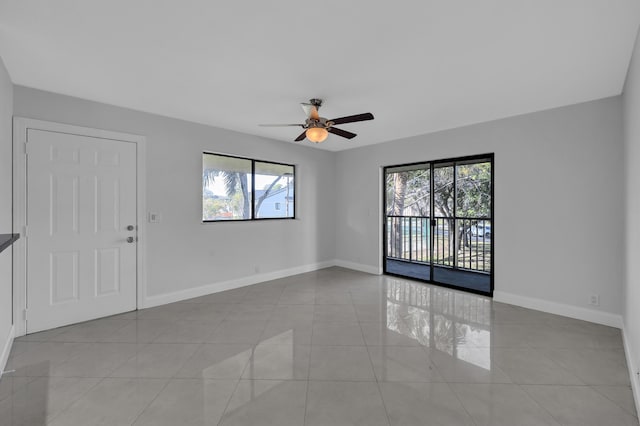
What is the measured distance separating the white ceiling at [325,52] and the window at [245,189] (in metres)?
1.20

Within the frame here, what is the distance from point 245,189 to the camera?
4.91 m

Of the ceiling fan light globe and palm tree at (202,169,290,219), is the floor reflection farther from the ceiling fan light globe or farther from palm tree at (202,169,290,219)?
palm tree at (202,169,290,219)

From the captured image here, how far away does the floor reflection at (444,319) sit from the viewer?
2728mm

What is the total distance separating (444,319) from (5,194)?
4.55 m

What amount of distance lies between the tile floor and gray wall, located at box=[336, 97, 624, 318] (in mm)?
437

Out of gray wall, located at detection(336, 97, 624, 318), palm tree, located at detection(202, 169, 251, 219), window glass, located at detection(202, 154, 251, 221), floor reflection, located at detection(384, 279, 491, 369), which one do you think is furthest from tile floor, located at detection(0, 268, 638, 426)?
palm tree, located at detection(202, 169, 251, 219)

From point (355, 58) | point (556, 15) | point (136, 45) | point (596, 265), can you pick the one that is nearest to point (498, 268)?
point (596, 265)

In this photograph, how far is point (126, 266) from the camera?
3.61 meters

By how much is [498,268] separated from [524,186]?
1153 millimetres

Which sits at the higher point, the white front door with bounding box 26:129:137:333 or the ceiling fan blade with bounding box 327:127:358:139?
the ceiling fan blade with bounding box 327:127:358:139

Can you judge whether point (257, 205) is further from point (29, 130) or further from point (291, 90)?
point (29, 130)

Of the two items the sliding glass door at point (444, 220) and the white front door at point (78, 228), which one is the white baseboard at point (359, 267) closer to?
the sliding glass door at point (444, 220)

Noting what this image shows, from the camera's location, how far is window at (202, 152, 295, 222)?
4488mm

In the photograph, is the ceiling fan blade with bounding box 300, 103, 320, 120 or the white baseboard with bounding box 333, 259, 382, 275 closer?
the ceiling fan blade with bounding box 300, 103, 320, 120
